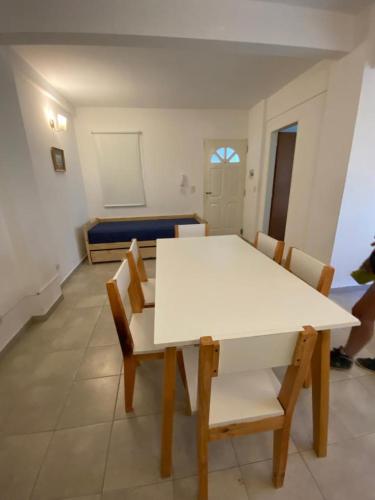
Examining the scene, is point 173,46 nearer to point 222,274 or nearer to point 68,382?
point 222,274

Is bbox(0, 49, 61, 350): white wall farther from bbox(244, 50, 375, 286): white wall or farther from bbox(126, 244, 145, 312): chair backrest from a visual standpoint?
bbox(244, 50, 375, 286): white wall

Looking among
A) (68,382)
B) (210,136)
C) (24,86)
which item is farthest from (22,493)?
(210,136)

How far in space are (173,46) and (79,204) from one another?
269cm

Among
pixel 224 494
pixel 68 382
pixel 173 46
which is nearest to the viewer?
pixel 224 494

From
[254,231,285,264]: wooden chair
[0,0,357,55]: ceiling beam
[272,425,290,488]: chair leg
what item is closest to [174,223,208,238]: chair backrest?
[254,231,285,264]: wooden chair

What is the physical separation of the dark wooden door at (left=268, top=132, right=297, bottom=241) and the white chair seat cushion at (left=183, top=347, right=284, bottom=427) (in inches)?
130

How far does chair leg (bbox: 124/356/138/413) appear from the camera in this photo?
3.62 feet

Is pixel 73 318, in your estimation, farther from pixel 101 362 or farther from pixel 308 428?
pixel 308 428

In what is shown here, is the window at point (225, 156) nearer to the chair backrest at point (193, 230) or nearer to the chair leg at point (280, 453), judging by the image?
the chair backrest at point (193, 230)

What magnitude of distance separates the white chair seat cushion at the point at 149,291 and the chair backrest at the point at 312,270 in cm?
99

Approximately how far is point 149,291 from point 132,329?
0.43 m

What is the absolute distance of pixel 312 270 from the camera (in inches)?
45.9

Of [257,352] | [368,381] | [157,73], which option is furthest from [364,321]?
[157,73]

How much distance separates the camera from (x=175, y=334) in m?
0.75
